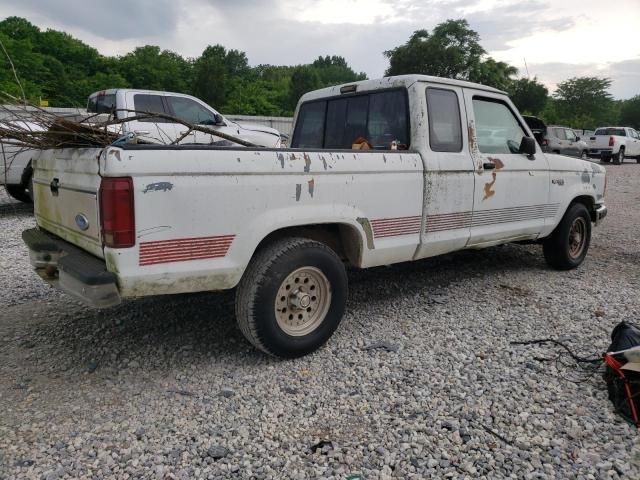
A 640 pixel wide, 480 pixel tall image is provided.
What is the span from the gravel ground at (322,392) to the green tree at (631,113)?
71.4m

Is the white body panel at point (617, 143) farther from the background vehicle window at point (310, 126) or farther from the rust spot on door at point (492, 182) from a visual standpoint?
the background vehicle window at point (310, 126)

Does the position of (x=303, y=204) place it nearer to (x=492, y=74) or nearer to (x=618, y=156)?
(x=618, y=156)

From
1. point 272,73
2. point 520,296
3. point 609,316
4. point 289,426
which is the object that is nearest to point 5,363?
point 289,426

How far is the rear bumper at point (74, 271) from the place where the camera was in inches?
103

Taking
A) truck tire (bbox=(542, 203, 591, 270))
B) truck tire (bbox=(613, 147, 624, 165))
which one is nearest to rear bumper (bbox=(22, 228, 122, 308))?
truck tire (bbox=(542, 203, 591, 270))

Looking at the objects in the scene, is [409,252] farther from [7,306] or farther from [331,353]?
[7,306]

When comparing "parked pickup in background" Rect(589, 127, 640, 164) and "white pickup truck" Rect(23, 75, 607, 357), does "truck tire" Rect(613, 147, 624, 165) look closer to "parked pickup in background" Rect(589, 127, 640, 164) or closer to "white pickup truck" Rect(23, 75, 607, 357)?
"parked pickup in background" Rect(589, 127, 640, 164)

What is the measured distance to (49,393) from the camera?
2.89 m

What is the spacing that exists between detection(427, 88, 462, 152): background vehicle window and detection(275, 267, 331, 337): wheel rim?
4.86ft

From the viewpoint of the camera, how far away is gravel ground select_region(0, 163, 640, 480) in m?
2.36

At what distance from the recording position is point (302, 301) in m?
3.28

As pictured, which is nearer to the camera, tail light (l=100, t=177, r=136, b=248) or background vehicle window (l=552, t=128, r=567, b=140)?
tail light (l=100, t=177, r=136, b=248)

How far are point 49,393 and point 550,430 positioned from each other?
2.81 meters

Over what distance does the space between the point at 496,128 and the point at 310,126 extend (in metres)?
1.78
